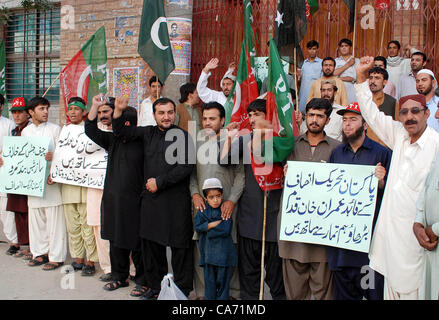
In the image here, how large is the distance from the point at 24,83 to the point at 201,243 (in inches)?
357

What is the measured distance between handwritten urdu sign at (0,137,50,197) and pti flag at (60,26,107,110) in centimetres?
72

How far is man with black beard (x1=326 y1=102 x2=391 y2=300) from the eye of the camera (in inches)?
151

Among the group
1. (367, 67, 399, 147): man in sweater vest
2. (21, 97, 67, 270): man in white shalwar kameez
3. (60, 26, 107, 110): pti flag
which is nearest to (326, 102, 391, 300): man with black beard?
(367, 67, 399, 147): man in sweater vest

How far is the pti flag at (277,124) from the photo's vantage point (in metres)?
4.13

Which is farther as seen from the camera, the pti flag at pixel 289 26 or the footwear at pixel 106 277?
the footwear at pixel 106 277

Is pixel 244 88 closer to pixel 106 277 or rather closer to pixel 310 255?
pixel 310 255

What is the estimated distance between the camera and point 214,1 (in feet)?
29.5

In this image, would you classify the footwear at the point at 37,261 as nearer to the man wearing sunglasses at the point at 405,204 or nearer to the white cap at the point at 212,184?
the white cap at the point at 212,184

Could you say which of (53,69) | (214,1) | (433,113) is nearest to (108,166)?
(433,113)

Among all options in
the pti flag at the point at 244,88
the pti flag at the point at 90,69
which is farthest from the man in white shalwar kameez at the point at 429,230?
the pti flag at the point at 90,69

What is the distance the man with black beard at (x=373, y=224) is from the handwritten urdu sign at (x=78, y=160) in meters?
2.73

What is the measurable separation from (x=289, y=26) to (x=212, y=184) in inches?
78.4

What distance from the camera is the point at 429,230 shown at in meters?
3.26

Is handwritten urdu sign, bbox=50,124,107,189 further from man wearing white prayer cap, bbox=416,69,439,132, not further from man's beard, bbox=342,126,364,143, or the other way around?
man wearing white prayer cap, bbox=416,69,439,132
